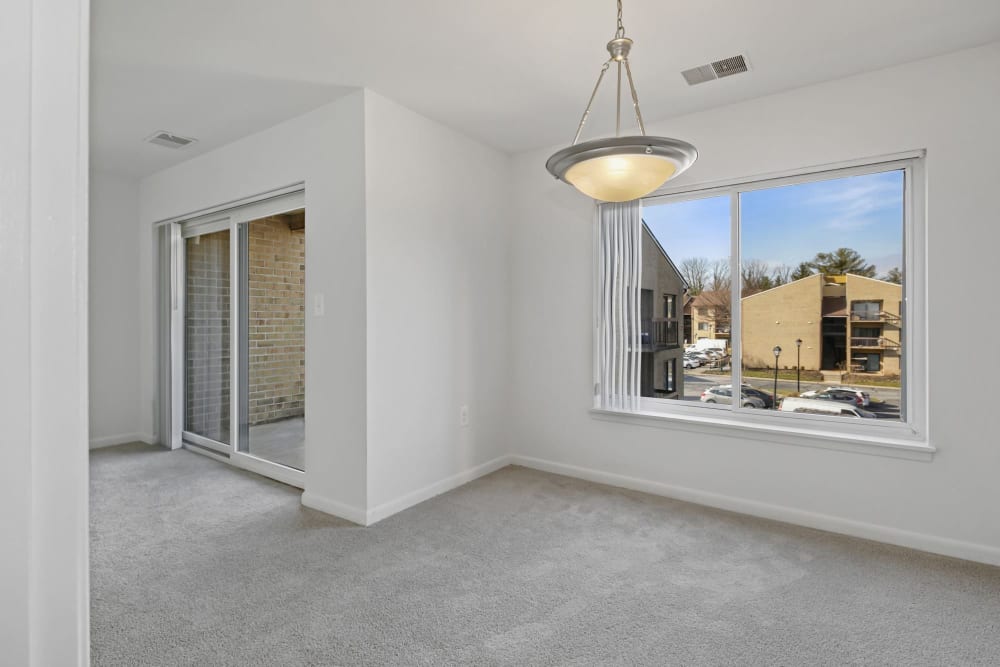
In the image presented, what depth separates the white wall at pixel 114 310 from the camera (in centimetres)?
455

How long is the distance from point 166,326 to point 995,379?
564cm

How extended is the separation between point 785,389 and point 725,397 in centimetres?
35

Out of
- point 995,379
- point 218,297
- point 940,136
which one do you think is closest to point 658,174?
point 940,136

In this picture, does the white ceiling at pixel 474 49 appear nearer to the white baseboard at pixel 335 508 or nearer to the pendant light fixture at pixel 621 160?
the pendant light fixture at pixel 621 160

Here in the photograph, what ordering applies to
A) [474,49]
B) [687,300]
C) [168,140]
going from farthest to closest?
[168,140], [687,300], [474,49]

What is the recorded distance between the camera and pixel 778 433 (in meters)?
3.03

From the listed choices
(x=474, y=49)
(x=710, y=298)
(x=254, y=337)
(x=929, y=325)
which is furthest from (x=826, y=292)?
(x=254, y=337)

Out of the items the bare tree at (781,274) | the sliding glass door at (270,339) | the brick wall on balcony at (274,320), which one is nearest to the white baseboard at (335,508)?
the sliding glass door at (270,339)

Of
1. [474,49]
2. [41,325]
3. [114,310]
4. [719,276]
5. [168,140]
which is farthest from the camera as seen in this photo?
[114,310]

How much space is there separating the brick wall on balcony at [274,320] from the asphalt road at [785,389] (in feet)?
8.90

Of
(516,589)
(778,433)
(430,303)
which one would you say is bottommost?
(516,589)

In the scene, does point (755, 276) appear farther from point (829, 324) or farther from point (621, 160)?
point (621, 160)

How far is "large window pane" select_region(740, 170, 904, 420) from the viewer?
2.86 metres

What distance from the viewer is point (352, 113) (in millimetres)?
3010
